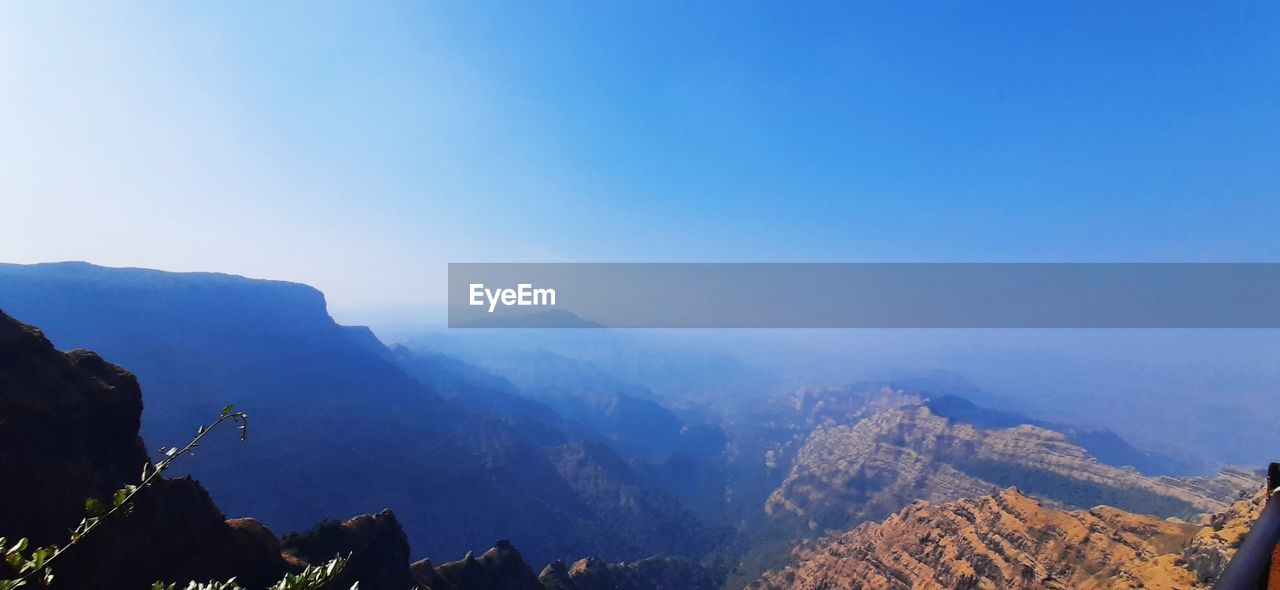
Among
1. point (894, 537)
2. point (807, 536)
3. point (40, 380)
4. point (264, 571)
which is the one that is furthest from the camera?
point (807, 536)

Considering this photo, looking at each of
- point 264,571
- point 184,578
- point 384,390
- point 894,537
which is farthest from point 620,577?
point 384,390

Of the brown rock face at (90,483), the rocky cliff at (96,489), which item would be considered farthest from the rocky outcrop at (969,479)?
the brown rock face at (90,483)

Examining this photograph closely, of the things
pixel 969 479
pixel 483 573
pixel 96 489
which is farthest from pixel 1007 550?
pixel 969 479

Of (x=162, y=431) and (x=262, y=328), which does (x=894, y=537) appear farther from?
(x=262, y=328)

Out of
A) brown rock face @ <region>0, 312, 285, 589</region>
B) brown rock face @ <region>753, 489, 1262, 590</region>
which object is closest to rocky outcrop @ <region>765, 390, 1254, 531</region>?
brown rock face @ <region>753, 489, 1262, 590</region>

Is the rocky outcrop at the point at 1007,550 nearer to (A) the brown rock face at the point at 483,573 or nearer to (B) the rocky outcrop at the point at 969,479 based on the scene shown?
(A) the brown rock face at the point at 483,573
